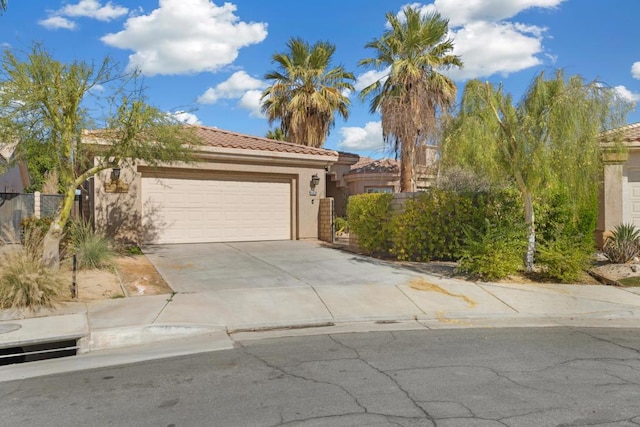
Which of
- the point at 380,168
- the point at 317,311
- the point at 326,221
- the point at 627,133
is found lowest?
the point at 317,311

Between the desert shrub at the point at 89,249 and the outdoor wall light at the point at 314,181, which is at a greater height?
the outdoor wall light at the point at 314,181

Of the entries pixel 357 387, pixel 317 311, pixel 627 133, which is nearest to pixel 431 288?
pixel 317 311

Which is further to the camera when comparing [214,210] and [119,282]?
[214,210]

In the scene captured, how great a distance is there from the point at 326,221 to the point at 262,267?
616 centimetres

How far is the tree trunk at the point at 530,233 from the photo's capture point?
1155 centimetres

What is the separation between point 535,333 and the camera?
7.46m

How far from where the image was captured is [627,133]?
46.7 ft

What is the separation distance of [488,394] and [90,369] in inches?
171

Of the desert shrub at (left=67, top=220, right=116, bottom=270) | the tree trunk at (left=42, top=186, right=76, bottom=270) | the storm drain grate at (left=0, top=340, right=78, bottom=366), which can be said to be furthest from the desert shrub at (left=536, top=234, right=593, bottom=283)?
the tree trunk at (left=42, top=186, right=76, bottom=270)

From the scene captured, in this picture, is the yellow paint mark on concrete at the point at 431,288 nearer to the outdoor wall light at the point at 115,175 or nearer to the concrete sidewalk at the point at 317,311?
the concrete sidewalk at the point at 317,311

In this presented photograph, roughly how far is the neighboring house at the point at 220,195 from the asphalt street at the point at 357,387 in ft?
31.3

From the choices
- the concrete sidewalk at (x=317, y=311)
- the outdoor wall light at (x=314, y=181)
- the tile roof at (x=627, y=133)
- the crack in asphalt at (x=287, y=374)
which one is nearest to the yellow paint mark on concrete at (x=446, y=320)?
the concrete sidewalk at (x=317, y=311)

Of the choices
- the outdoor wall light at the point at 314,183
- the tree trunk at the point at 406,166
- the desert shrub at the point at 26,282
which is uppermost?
the tree trunk at the point at 406,166

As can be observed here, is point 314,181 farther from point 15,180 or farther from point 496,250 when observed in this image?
point 15,180
